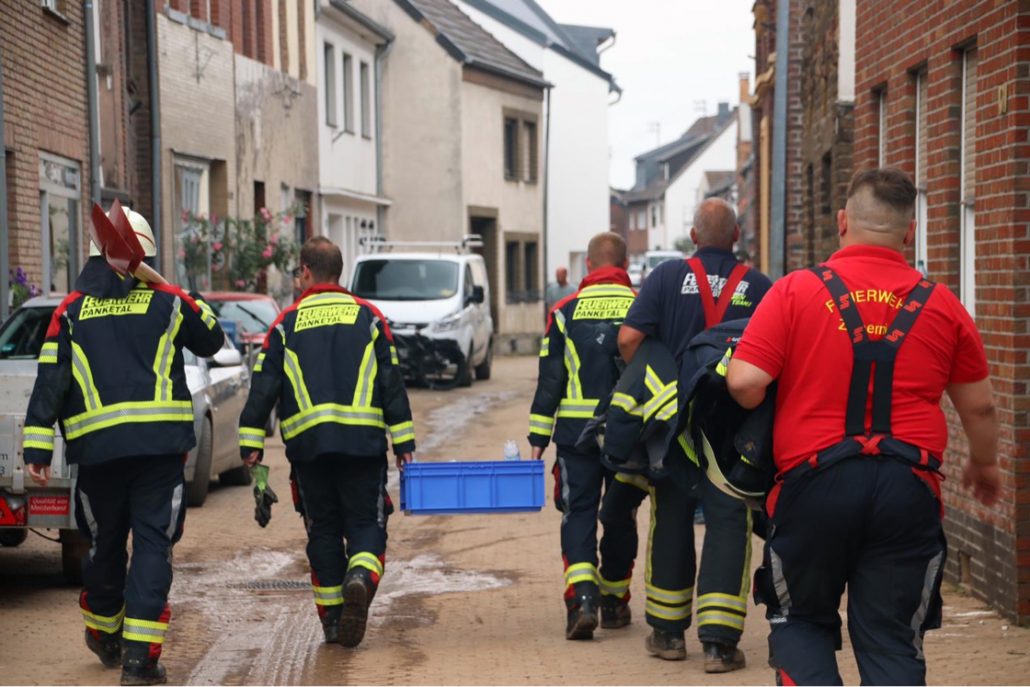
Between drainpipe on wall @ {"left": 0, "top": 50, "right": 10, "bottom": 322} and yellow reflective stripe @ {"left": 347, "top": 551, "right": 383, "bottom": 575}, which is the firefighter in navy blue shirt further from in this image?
drainpipe on wall @ {"left": 0, "top": 50, "right": 10, "bottom": 322}

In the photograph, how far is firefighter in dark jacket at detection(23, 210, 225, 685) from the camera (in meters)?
7.01

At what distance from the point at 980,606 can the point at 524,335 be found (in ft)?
104

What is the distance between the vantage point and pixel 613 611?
8203 millimetres

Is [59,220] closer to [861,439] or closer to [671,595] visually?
[671,595]

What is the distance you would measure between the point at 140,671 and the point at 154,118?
639 inches

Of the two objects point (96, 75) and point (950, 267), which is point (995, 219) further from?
point (96, 75)

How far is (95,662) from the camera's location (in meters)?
7.54

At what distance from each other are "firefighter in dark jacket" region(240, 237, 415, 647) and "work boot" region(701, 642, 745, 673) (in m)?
1.51

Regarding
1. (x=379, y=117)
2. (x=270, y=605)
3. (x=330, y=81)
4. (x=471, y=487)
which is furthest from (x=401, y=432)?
(x=379, y=117)

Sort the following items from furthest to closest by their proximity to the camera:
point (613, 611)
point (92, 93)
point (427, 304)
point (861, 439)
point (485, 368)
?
point (485, 368)
point (427, 304)
point (92, 93)
point (613, 611)
point (861, 439)

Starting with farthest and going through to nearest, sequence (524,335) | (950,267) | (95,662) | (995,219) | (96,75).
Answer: (524,335) < (96,75) < (950,267) < (995,219) < (95,662)

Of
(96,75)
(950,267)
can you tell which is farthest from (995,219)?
(96,75)

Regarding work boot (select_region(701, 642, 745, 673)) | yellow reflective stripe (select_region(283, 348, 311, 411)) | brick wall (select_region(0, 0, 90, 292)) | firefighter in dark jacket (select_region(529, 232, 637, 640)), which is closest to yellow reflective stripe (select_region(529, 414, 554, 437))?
firefighter in dark jacket (select_region(529, 232, 637, 640))

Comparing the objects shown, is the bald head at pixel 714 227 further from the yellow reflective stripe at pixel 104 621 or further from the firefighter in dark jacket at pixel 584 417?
the yellow reflective stripe at pixel 104 621
